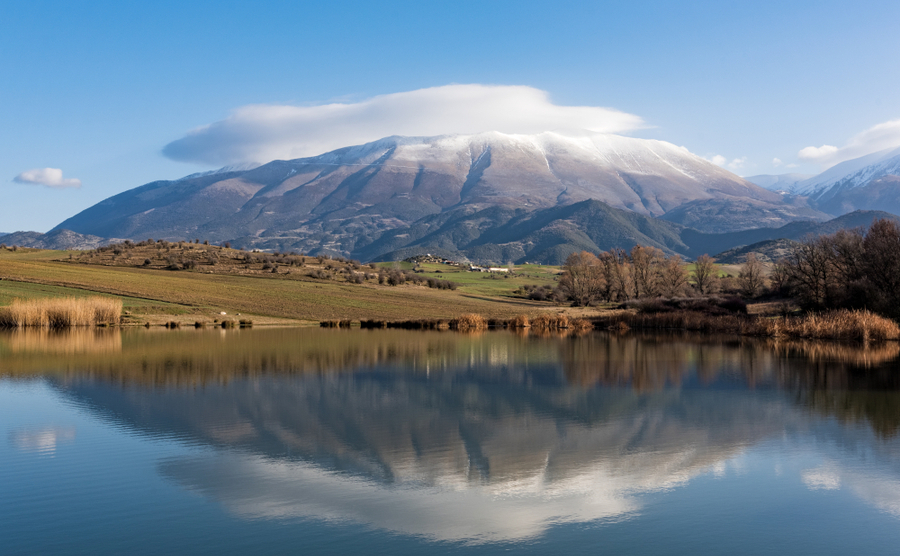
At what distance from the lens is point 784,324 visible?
5456 cm

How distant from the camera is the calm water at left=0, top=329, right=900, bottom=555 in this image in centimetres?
1142

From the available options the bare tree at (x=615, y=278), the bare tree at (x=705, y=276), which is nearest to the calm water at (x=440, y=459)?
the bare tree at (x=615, y=278)

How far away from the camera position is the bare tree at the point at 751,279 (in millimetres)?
85875

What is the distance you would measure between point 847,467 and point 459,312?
59.9 m

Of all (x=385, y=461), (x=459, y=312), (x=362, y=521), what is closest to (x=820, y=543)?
(x=362, y=521)

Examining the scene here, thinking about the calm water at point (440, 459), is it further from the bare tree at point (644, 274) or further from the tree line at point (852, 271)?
the bare tree at point (644, 274)

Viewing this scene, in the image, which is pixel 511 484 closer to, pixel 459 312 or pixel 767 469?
pixel 767 469

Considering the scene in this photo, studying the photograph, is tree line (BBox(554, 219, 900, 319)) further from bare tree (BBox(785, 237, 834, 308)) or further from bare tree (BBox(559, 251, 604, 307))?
bare tree (BBox(559, 251, 604, 307))

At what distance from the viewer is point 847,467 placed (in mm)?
15750

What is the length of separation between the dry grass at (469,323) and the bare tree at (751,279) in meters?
38.6

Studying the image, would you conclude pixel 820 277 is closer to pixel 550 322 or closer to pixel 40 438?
pixel 550 322

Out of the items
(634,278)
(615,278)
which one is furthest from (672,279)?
(615,278)

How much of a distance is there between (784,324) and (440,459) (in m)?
46.9

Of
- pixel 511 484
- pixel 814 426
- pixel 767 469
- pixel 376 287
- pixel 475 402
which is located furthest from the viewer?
pixel 376 287
